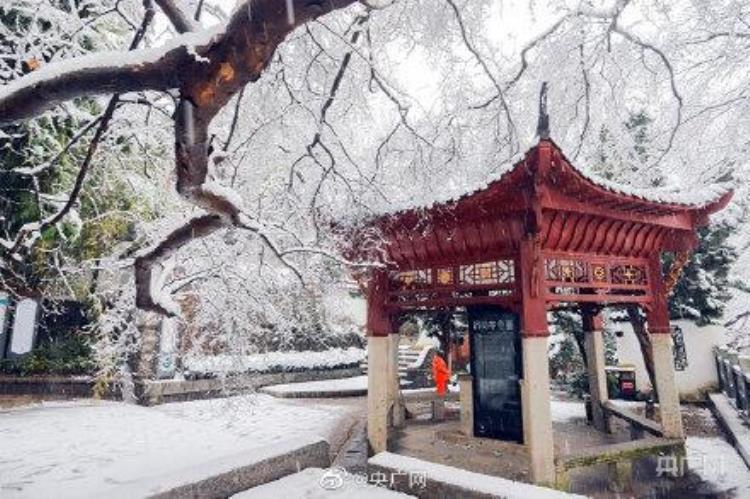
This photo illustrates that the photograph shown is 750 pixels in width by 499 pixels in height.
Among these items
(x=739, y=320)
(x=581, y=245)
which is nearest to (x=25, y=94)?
(x=581, y=245)

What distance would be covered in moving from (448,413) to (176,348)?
8640mm

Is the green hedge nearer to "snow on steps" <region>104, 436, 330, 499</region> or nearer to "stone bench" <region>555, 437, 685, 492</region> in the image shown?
"snow on steps" <region>104, 436, 330, 499</region>

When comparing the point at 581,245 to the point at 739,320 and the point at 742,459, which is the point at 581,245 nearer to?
the point at 742,459

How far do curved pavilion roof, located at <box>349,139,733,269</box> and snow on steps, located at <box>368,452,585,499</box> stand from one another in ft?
12.0

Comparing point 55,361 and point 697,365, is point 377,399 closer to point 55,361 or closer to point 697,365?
point 55,361

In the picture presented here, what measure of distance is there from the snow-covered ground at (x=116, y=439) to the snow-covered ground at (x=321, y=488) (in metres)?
0.68

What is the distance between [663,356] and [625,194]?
3.36 meters

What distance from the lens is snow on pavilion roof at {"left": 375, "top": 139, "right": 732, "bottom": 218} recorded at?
6.62 meters

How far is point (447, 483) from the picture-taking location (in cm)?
456

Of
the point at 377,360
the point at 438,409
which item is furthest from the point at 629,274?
the point at 438,409

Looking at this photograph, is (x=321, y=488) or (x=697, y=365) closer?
(x=321, y=488)

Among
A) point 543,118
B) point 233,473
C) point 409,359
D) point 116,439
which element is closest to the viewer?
point 233,473

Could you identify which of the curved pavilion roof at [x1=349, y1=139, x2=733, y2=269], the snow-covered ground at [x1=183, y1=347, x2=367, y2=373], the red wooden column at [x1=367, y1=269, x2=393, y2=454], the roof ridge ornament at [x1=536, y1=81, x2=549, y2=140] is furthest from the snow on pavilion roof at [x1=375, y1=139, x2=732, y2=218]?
the snow-covered ground at [x1=183, y1=347, x2=367, y2=373]

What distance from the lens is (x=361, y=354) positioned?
24281 millimetres
